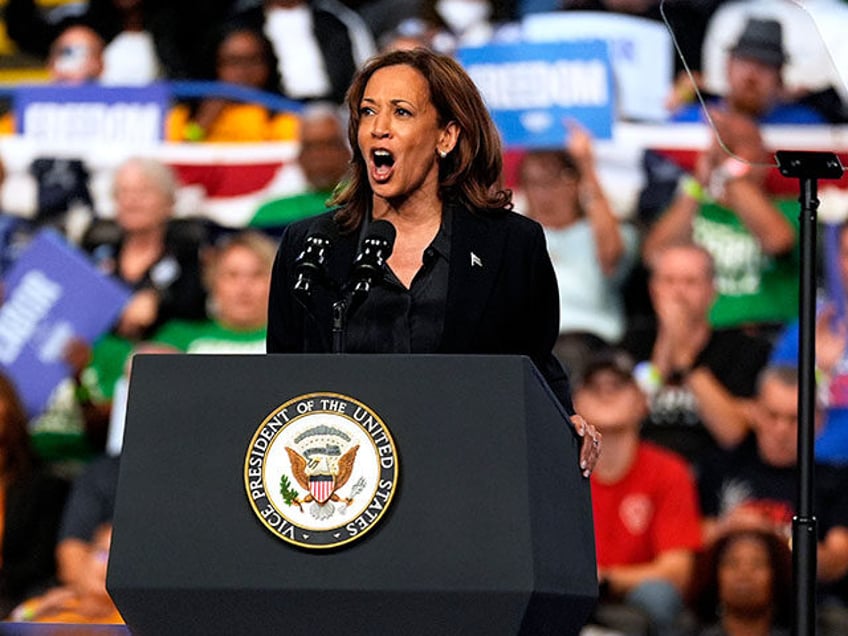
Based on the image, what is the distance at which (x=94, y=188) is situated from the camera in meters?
6.87

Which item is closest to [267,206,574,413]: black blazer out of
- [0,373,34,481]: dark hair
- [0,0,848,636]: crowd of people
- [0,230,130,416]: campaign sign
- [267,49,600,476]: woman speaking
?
[267,49,600,476]: woman speaking

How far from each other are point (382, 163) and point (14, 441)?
147 inches

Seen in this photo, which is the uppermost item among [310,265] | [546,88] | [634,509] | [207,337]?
[546,88]

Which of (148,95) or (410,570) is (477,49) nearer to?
(148,95)

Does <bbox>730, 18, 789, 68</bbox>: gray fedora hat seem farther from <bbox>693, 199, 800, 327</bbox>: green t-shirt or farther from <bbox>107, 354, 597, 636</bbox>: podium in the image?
<bbox>693, 199, 800, 327</bbox>: green t-shirt

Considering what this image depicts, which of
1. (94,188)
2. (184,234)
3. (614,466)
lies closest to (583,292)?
(614,466)

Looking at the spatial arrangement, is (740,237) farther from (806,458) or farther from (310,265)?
(310,265)

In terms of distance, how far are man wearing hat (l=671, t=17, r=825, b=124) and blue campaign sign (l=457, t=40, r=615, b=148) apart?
102 cm

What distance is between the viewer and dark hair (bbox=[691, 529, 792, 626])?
5387mm

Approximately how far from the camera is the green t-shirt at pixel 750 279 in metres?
5.92

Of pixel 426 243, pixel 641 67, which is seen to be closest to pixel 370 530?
pixel 426 243

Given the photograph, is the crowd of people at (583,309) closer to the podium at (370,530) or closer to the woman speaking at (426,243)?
the woman speaking at (426,243)

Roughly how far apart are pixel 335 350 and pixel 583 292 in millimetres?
3528

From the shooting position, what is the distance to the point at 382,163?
2846mm
